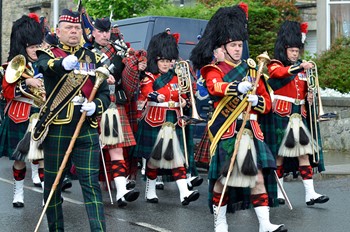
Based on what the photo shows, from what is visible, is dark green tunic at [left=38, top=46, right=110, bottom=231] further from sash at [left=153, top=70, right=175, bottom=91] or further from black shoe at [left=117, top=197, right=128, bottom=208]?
sash at [left=153, top=70, right=175, bottom=91]

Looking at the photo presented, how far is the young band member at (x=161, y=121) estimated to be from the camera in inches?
413

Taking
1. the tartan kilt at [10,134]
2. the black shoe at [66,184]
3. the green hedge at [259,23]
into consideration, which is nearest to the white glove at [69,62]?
the tartan kilt at [10,134]

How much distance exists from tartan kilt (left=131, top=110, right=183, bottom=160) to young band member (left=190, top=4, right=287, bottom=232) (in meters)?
2.32

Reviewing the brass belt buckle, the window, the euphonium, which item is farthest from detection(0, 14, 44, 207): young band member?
the window

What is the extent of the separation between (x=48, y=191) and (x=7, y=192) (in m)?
3.88

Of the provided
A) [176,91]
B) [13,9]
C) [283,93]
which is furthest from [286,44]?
[13,9]

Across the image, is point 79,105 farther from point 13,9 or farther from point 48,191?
point 13,9

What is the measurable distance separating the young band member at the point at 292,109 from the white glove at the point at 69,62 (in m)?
3.37

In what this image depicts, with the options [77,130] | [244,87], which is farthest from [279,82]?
[77,130]

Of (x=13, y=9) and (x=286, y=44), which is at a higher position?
(x=13, y=9)

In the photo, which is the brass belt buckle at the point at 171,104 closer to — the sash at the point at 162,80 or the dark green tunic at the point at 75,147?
the sash at the point at 162,80

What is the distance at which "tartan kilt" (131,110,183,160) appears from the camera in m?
10.6

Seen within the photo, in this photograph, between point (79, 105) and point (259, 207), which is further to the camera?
point (259, 207)

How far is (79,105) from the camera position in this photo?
7.55 metres
